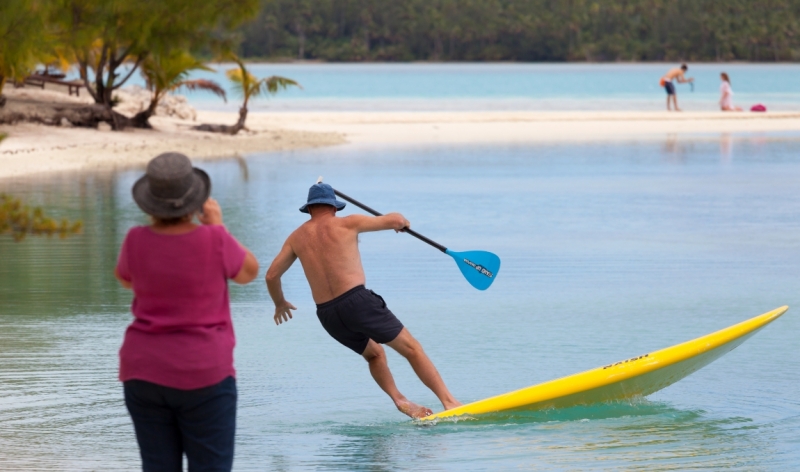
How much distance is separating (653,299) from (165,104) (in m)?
25.8

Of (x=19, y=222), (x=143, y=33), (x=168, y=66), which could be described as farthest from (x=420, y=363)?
(x=168, y=66)

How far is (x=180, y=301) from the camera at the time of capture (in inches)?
145

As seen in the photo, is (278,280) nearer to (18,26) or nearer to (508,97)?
(18,26)

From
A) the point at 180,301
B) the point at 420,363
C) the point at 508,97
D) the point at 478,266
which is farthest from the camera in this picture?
the point at 508,97

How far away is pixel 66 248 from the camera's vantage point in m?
11.7

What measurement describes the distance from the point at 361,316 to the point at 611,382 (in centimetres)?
137

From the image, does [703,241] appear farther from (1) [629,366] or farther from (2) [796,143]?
(2) [796,143]

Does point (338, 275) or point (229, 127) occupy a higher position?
point (338, 275)

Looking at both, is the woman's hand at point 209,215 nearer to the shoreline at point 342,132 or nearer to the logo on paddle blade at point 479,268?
the logo on paddle blade at point 479,268

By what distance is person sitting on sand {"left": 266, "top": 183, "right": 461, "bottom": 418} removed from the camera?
5.80 meters

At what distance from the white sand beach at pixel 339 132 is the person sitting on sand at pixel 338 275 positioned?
13751mm

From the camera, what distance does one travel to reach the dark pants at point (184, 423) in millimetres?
3699

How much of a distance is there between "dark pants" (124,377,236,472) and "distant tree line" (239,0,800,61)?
12708 cm

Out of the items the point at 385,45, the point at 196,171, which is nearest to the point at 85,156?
the point at 196,171
